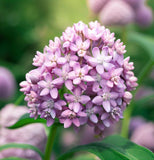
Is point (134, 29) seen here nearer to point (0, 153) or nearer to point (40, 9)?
point (40, 9)

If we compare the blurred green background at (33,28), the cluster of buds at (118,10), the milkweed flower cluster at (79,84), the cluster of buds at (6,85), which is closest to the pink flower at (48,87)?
the milkweed flower cluster at (79,84)

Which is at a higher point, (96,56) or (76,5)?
(76,5)

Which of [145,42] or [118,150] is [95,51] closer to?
[118,150]

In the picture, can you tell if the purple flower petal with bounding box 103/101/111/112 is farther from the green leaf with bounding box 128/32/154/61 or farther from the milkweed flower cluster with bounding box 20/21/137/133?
the green leaf with bounding box 128/32/154/61

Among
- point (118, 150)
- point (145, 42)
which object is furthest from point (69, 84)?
point (145, 42)

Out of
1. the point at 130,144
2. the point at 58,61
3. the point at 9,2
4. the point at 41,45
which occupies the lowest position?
the point at 130,144

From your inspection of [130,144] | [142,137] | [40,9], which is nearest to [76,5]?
[40,9]

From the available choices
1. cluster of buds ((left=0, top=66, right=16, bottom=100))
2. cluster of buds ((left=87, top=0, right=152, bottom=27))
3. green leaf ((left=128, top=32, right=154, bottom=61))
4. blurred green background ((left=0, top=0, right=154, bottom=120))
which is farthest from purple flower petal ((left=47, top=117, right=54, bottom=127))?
blurred green background ((left=0, top=0, right=154, bottom=120))
